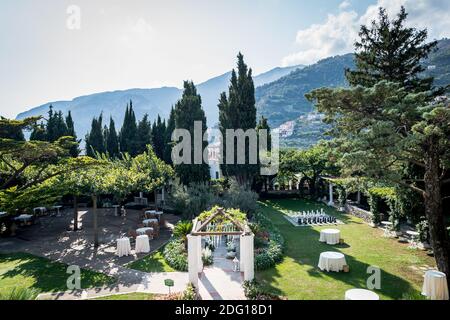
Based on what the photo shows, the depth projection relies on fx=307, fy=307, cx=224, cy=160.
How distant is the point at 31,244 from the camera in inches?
747

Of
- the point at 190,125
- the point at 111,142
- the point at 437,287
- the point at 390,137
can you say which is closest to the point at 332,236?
the point at 437,287

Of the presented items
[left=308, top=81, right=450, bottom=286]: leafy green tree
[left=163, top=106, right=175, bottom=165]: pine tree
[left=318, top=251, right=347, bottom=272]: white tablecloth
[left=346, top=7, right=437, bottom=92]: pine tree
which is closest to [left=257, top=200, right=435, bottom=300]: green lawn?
[left=318, top=251, right=347, bottom=272]: white tablecloth

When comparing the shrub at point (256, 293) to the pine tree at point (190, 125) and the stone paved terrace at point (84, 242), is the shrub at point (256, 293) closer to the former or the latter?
the stone paved terrace at point (84, 242)

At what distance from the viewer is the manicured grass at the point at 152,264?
14273 millimetres

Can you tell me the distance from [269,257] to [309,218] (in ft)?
30.1

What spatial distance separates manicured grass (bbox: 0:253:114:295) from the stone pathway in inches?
162

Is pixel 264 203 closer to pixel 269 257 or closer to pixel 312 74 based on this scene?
pixel 269 257

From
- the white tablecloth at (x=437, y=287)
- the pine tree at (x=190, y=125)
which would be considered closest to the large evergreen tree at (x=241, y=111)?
the pine tree at (x=190, y=125)

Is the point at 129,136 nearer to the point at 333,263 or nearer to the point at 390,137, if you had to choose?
the point at 333,263

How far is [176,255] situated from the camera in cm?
1520

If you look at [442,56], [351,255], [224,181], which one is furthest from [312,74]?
[351,255]

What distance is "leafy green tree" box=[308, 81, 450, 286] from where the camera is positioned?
1106 cm

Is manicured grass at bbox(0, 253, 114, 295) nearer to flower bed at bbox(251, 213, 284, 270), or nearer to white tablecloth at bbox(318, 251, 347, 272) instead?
flower bed at bbox(251, 213, 284, 270)

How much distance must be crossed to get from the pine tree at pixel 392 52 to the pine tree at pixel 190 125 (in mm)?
13393
